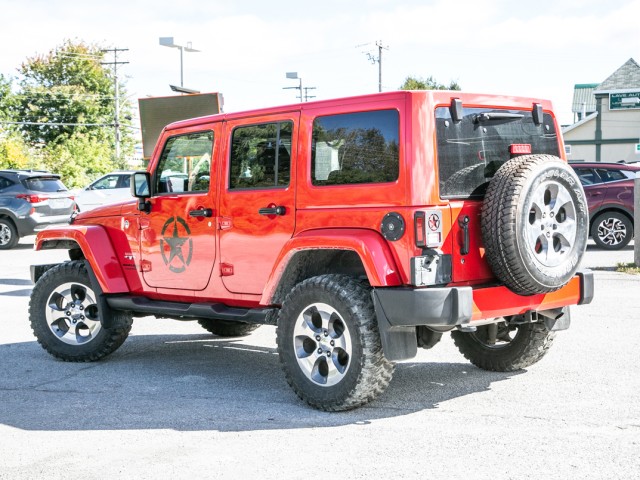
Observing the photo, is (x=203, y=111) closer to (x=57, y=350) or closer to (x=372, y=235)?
(x=57, y=350)

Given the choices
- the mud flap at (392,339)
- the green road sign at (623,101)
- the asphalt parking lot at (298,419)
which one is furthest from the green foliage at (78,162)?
the mud flap at (392,339)

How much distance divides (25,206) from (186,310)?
14.3 metres

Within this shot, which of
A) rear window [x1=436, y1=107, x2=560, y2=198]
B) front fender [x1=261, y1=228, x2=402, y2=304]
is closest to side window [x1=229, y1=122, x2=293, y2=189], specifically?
front fender [x1=261, y1=228, x2=402, y2=304]

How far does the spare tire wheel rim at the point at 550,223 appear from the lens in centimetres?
545

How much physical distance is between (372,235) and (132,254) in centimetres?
261

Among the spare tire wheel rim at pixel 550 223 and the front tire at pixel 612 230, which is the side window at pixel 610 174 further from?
the spare tire wheel rim at pixel 550 223

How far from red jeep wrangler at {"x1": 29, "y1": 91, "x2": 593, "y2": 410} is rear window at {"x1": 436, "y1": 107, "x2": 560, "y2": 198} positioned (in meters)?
0.01

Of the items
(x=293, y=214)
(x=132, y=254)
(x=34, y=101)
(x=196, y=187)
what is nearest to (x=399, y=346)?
(x=293, y=214)

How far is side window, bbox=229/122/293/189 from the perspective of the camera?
243 inches

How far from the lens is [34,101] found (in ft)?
228

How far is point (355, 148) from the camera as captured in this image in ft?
18.8

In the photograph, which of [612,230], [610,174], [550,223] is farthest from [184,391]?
[610,174]

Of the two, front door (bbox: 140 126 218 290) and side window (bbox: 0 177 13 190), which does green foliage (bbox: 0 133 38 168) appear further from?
front door (bbox: 140 126 218 290)

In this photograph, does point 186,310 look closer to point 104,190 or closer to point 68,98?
point 104,190
